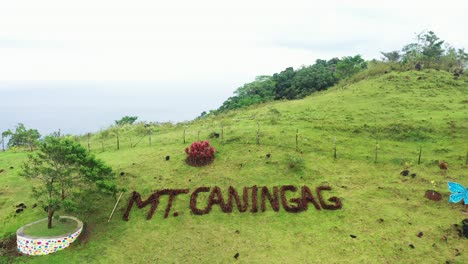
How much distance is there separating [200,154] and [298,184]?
6.51 metres

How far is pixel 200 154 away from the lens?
2352cm

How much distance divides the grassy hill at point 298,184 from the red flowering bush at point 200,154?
18.5 inches

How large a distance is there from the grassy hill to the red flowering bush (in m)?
0.47

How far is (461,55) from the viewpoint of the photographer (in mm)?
47719

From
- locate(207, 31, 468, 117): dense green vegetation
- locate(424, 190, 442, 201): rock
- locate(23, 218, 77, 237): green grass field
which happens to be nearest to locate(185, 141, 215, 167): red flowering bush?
locate(23, 218, 77, 237): green grass field

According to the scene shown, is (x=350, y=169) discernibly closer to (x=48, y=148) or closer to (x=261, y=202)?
(x=261, y=202)

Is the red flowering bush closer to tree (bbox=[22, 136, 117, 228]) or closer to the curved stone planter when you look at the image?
tree (bbox=[22, 136, 117, 228])

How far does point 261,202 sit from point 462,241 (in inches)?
377

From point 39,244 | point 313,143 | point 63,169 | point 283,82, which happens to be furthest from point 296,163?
point 283,82

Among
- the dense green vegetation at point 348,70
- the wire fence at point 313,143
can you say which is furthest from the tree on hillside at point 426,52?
the wire fence at point 313,143

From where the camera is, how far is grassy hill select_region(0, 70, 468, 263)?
53.8 feet

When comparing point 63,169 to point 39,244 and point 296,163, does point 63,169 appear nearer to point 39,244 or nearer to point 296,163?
point 39,244

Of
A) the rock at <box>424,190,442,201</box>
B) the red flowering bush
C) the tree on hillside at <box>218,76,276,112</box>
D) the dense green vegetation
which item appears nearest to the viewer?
the rock at <box>424,190,442,201</box>

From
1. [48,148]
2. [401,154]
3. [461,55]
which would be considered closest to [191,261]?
[48,148]
